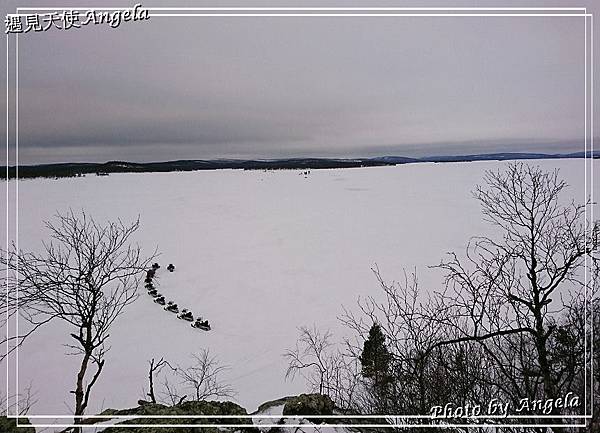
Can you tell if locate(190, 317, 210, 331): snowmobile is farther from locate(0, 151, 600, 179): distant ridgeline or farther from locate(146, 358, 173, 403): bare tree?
locate(0, 151, 600, 179): distant ridgeline

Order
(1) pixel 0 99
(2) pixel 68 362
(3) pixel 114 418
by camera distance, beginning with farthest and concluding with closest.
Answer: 1. (2) pixel 68 362
2. (1) pixel 0 99
3. (3) pixel 114 418

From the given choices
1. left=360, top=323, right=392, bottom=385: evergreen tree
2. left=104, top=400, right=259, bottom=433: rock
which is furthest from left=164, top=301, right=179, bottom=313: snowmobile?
left=360, top=323, right=392, bottom=385: evergreen tree

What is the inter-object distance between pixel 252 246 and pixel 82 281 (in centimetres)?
113

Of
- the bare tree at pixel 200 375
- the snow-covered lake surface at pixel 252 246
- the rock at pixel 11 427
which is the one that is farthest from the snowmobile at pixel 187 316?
the rock at pixel 11 427

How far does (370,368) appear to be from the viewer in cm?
249

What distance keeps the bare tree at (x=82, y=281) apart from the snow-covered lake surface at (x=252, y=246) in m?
0.07

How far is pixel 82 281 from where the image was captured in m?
2.50

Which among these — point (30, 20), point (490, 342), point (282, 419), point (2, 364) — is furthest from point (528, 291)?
point (30, 20)

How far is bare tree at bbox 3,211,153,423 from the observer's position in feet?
7.67

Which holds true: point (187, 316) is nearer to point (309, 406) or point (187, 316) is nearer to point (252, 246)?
point (252, 246)

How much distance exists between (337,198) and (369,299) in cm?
78

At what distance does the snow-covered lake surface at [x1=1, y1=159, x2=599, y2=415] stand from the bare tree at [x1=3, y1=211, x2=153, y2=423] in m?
0.07

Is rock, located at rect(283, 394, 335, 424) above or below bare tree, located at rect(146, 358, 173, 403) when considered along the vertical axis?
below

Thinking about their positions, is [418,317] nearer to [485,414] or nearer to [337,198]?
[485,414]
